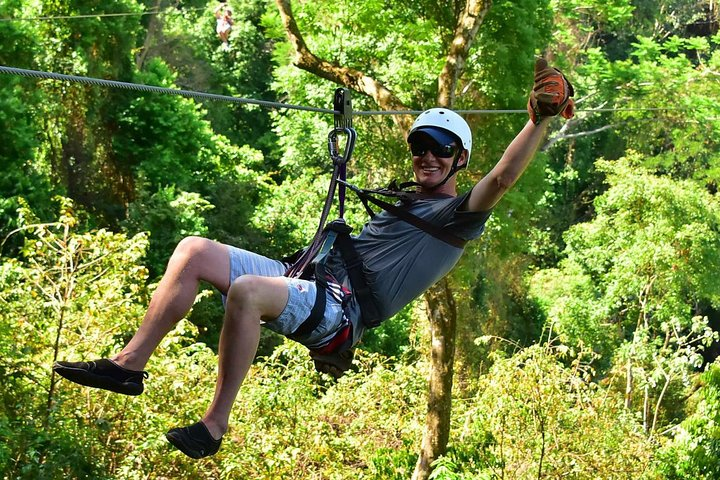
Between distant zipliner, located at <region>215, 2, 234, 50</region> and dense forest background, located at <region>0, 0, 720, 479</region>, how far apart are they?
129 cm

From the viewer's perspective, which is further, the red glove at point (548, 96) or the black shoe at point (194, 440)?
the red glove at point (548, 96)

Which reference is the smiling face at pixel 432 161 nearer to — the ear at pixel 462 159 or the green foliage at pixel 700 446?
the ear at pixel 462 159

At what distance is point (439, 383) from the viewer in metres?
8.31

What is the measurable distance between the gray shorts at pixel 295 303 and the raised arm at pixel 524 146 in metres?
0.51

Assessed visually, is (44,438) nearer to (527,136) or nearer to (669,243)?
(527,136)

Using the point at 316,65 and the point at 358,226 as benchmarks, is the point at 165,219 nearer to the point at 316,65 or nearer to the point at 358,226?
the point at 358,226

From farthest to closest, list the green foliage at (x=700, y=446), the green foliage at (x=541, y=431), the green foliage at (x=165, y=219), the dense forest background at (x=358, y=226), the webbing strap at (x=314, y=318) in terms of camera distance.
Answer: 1. the green foliage at (x=165, y=219)
2. the green foliage at (x=700, y=446)
3. the green foliage at (x=541, y=431)
4. the dense forest background at (x=358, y=226)
5. the webbing strap at (x=314, y=318)

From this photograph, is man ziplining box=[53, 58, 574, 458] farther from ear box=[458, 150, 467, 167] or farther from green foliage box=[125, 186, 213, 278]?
green foliage box=[125, 186, 213, 278]

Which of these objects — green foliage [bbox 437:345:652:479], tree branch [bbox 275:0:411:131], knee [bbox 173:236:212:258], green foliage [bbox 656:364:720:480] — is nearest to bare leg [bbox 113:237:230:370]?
knee [bbox 173:236:212:258]

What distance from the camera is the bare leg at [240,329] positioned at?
2.69 metres

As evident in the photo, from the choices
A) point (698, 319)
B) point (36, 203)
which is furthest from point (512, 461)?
point (36, 203)

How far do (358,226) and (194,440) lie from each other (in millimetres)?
9616

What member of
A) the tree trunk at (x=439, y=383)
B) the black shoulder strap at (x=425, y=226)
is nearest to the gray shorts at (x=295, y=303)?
the black shoulder strap at (x=425, y=226)

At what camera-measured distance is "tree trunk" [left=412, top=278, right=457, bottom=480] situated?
827cm
